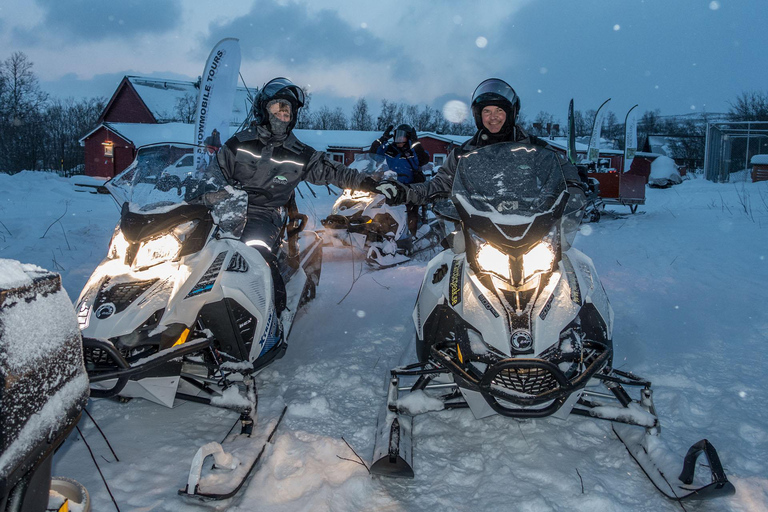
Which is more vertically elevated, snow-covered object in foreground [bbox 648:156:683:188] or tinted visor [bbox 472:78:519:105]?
tinted visor [bbox 472:78:519:105]

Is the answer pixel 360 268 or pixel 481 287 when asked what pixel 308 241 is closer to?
pixel 360 268

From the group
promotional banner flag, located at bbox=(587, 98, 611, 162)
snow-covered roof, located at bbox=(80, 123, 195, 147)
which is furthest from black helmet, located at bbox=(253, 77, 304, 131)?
snow-covered roof, located at bbox=(80, 123, 195, 147)

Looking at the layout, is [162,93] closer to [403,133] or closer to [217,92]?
[217,92]

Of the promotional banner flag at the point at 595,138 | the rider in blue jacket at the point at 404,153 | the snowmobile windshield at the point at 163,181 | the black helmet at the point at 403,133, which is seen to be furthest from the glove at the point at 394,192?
the promotional banner flag at the point at 595,138

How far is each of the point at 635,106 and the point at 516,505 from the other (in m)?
16.6

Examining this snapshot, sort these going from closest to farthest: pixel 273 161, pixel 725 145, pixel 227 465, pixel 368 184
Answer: pixel 227 465 < pixel 368 184 < pixel 273 161 < pixel 725 145

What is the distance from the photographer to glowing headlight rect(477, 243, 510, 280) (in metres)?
2.39

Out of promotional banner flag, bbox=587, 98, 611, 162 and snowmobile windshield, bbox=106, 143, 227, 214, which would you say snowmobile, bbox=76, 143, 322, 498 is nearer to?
snowmobile windshield, bbox=106, 143, 227, 214

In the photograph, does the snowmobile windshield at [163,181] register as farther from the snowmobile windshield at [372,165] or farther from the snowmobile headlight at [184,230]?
the snowmobile windshield at [372,165]

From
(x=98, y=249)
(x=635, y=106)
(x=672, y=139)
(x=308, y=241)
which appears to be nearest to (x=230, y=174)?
(x=308, y=241)

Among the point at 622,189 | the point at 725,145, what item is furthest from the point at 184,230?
the point at 725,145

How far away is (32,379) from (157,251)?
69.2 inches

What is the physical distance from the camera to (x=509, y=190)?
265cm

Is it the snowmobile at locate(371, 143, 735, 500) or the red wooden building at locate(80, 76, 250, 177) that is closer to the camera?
the snowmobile at locate(371, 143, 735, 500)
